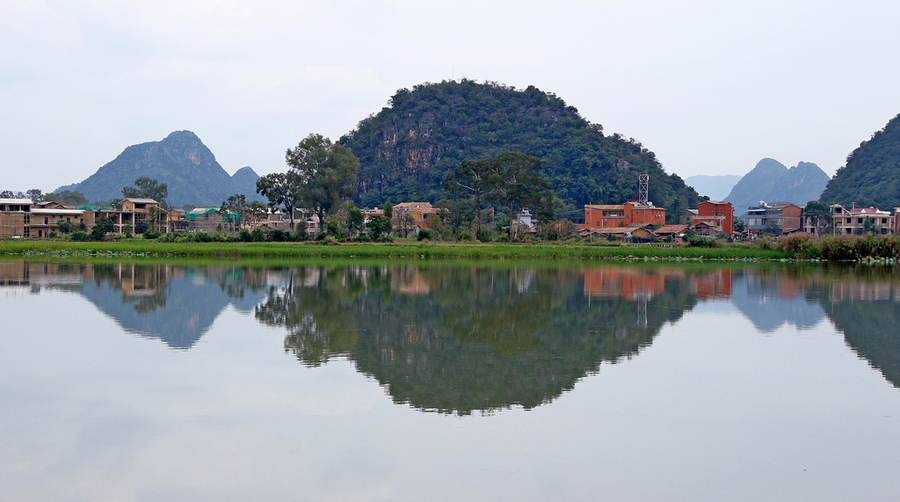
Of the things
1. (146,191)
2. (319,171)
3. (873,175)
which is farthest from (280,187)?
(873,175)

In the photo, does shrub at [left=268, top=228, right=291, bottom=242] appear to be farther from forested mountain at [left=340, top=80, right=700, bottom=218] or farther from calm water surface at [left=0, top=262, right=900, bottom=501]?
forested mountain at [left=340, top=80, right=700, bottom=218]

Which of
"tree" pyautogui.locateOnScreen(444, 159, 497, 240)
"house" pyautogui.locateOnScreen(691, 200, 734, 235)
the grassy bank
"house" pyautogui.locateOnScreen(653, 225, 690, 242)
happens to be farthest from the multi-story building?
"house" pyautogui.locateOnScreen(691, 200, 734, 235)

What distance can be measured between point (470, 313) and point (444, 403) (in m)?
7.90

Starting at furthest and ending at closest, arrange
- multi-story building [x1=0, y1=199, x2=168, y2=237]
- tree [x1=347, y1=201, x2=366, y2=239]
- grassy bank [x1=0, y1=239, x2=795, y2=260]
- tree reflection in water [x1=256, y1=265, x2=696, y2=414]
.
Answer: multi-story building [x1=0, y1=199, x2=168, y2=237] → tree [x1=347, y1=201, x2=366, y2=239] → grassy bank [x1=0, y1=239, x2=795, y2=260] → tree reflection in water [x1=256, y1=265, x2=696, y2=414]

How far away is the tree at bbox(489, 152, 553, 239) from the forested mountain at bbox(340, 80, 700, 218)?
38.1 m

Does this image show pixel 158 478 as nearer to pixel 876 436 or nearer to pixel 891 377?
pixel 876 436

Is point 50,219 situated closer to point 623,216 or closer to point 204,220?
point 204,220

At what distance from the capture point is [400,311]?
52.3 ft

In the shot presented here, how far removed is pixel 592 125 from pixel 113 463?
427 ft

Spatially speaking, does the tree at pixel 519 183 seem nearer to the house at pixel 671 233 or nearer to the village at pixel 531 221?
the village at pixel 531 221

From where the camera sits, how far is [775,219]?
89.4 metres

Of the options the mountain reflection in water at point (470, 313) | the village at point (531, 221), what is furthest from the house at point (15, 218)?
the mountain reflection in water at point (470, 313)

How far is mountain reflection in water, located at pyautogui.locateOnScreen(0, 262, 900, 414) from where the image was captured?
955cm

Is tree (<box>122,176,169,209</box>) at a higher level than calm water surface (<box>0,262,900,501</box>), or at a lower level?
higher
